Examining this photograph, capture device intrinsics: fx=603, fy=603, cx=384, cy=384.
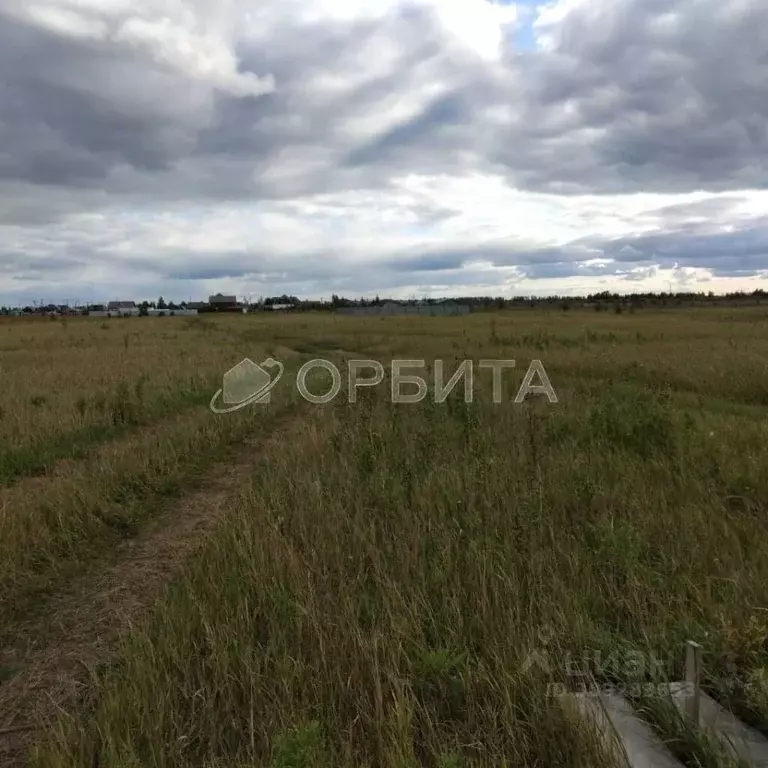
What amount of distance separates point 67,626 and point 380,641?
7.51 feet

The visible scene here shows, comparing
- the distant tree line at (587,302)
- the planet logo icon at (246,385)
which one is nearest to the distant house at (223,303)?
the distant tree line at (587,302)

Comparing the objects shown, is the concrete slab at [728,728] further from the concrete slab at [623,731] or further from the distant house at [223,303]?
the distant house at [223,303]

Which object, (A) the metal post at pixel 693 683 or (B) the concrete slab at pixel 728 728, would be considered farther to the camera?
(A) the metal post at pixel 693 683

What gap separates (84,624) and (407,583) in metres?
2.26

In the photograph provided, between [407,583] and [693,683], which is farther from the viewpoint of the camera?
[407,583]

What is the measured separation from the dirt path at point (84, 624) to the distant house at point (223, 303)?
456 ft

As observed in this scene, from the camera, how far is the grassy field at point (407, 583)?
9.44ft

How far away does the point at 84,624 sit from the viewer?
418 centimetres

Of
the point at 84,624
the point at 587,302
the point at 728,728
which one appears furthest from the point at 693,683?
the point at 587,302

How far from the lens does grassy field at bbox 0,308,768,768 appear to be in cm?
288

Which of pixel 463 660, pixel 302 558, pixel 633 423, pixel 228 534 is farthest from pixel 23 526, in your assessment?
pixel 633 423

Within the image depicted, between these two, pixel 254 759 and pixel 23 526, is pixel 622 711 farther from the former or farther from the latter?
pixel 23 526

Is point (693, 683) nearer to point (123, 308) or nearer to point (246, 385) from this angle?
point (246, 385)

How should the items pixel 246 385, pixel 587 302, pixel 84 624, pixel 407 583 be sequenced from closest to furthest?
pixel 407 583 < pixel 84 624 < pixel 246 385 < pixel 587 302
